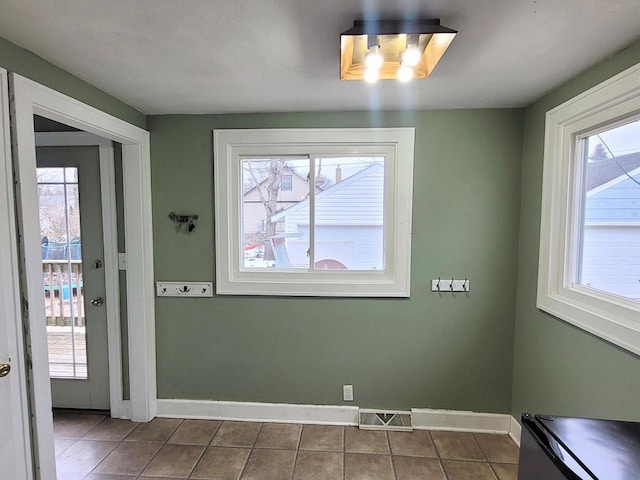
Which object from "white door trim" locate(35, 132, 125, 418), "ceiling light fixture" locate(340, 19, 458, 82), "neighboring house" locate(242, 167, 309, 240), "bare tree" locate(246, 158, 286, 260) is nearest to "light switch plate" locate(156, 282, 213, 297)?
"white door trim" locate(35, 132, 125, 418)

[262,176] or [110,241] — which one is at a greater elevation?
[262,176]

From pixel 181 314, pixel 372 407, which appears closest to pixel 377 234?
pixel 372 407

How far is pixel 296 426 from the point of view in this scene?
7.76 ft

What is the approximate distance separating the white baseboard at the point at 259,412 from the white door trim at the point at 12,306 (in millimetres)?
1082

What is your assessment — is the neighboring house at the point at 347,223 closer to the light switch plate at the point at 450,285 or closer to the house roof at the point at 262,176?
the house roof at the point at 262,176

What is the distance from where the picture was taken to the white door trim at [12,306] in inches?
52.0

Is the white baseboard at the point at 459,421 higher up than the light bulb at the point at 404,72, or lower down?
lower down

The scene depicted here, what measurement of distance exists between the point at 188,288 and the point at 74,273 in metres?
0.87

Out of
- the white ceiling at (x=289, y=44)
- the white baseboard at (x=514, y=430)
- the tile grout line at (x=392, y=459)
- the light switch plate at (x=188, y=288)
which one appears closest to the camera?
the white ceiling at (x=289, y=44)

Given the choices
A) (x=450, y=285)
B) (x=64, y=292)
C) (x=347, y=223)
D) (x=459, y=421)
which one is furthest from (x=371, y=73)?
(x=64, y=292)

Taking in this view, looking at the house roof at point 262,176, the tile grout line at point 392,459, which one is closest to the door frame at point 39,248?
the house roof at point 262,176

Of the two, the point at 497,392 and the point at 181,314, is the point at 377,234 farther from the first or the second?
the point at 181,314

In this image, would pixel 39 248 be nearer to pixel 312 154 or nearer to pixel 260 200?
pixel 260 200

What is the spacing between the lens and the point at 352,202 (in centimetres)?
236
